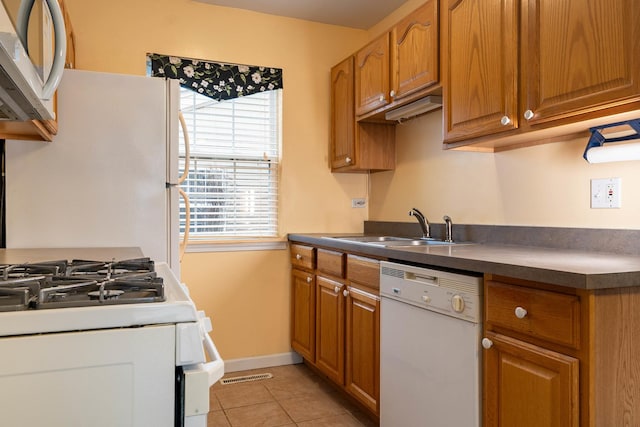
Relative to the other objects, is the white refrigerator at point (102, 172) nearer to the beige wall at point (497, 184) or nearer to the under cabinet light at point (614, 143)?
the beige wall at point (497, 184)

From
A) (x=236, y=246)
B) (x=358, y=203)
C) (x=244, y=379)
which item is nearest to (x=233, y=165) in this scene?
(x=236, y=246)

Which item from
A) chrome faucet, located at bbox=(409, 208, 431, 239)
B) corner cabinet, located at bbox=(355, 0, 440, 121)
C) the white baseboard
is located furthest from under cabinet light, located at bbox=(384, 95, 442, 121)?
the white baseboard

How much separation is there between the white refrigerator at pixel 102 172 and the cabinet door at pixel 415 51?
1.18m

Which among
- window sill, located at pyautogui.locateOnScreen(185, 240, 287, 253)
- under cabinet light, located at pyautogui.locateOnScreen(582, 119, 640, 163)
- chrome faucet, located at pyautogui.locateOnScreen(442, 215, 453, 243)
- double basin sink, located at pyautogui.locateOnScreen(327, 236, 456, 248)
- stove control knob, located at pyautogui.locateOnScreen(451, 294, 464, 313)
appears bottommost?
stove control knob, located at pyautogui.locateOnScreen(451, 294, 464, 313)

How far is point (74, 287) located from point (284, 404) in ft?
6.63

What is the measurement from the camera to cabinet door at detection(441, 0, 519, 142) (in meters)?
1.82

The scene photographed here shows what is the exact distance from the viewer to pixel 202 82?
315 centimetres

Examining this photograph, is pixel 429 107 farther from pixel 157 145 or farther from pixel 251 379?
pixel 251 379

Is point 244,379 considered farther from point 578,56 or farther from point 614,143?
point 578,56

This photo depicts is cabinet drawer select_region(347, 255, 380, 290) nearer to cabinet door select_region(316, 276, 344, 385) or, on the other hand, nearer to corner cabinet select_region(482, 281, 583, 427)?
cabinet door select_region(316, 276, 344, 385)

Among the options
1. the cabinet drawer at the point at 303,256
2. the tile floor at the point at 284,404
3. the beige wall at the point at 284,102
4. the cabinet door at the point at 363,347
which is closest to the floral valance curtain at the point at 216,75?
the beige wall at the point at 284,102

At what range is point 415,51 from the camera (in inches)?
95.2

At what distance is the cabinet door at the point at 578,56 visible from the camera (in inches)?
55.3

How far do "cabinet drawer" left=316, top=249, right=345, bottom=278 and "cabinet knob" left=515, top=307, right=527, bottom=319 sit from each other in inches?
49.6
